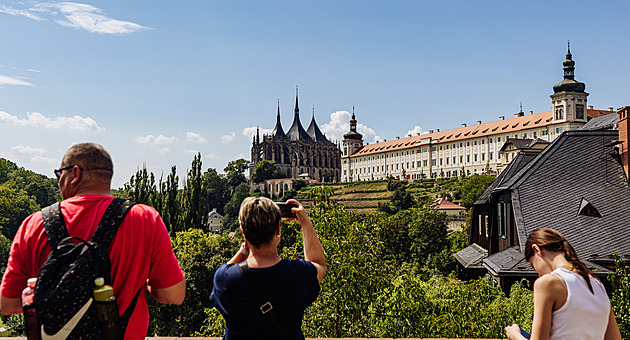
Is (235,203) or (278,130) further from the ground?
(278,130)

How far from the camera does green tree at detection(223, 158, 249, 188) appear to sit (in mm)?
149500

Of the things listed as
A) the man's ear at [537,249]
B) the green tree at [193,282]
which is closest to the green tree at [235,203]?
the green tree at [193,282]

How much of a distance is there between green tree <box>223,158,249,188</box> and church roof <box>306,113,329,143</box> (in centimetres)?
2762

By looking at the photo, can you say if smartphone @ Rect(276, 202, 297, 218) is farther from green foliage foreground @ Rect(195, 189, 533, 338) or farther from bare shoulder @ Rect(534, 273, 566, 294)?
green foliage foreground @ Rect(195, 189, 533, 338)

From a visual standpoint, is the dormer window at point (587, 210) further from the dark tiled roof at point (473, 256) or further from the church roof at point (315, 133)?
the church roof at point (315, 133)

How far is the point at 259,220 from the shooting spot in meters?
2.86

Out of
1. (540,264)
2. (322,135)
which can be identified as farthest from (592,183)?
(322,135)

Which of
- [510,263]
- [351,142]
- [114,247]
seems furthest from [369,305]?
[351,142]

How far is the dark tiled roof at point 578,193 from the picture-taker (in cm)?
1578

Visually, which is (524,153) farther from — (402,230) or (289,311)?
(402,230)

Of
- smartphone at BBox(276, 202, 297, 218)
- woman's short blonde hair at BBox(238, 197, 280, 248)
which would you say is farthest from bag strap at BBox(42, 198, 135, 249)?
smartphone at BBox(276, 202, 297, 218)

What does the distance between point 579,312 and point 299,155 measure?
6234 inches

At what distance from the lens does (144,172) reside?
151ft

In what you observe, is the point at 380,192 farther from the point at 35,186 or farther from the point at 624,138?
the point at 624,138
